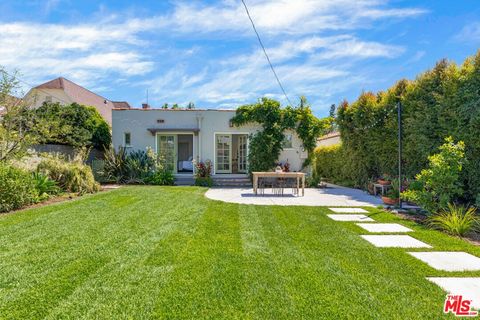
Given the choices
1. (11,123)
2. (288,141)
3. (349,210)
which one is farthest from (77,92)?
(349,210)

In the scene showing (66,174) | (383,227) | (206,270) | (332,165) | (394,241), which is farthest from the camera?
(332,165)

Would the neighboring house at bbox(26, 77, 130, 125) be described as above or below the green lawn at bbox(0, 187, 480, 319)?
above

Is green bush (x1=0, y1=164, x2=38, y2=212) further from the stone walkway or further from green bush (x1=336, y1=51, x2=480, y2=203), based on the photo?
green bush (x1=336, y1=51, x2=480, y2=203)

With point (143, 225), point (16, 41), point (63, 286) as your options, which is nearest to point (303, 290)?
point (63, 286)

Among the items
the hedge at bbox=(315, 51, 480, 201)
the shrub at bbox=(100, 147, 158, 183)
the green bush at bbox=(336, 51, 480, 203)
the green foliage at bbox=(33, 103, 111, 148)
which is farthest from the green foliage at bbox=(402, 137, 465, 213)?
the green foliage at bbox=(33, 103, 111, 148)

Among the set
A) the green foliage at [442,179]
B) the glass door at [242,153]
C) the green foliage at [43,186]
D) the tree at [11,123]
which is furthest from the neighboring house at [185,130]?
the green foliage at [442,179]

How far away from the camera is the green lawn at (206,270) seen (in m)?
2.68

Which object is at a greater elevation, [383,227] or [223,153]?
[223,153]

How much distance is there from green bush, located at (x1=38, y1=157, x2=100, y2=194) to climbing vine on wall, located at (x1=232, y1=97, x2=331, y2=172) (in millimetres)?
7307

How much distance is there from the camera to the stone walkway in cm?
313

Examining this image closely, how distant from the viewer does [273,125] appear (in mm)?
14680

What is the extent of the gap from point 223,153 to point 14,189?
962cm

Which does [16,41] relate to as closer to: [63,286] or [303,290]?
[63,286]

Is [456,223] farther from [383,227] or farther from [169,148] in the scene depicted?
[169,148]
